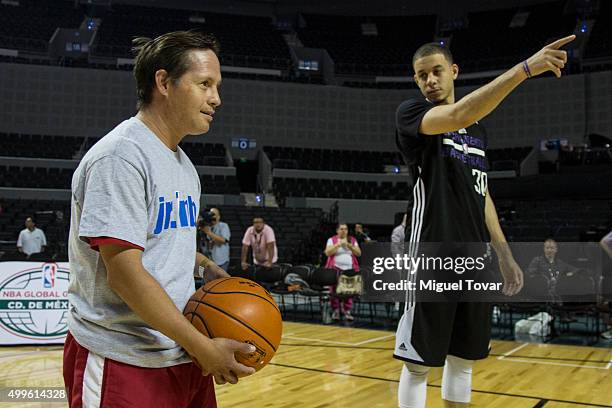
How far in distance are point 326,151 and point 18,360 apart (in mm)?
16425

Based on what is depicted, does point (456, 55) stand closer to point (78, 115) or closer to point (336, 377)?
point (78, 115)

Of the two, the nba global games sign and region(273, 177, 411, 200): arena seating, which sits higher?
region(273, 177, 411, 200): arena seating

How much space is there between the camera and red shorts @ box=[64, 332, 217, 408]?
130cm

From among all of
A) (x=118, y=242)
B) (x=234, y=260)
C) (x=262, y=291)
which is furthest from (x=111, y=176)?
(x=234, y=260)

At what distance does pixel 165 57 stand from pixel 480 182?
1560 millimetres

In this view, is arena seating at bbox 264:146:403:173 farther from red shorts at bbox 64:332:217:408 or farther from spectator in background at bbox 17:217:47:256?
red shorts at bbox 64:332:217:408

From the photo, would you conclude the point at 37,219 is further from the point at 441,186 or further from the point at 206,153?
the point at 441,186

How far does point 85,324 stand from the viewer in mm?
1346

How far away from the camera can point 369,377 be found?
15.3 ft

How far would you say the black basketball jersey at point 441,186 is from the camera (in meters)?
2.28

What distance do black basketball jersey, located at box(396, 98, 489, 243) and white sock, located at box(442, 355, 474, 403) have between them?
532mm

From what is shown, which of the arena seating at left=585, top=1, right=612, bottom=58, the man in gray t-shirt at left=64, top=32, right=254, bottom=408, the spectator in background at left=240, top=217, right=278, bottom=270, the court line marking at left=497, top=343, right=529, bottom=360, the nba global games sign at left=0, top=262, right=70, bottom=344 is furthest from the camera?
the arena seating at left=585, top=1, right=612, bottom=58

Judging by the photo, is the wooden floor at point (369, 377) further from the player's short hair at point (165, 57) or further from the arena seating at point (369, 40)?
the arena seating at point (369, 40)

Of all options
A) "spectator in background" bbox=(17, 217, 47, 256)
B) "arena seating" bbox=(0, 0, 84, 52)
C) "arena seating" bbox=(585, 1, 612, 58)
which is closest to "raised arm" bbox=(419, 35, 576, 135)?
"spectator in background" bbox=(17, 217, 47, 256)
